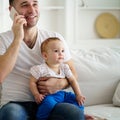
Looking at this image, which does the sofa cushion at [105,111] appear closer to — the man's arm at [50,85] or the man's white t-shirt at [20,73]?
the man's arm at [50,85]

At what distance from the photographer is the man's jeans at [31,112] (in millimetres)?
1487

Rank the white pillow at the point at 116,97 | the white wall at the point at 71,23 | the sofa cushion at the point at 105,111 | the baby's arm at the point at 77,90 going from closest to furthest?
1. the baby's arm at the point at 77,90
2. the sofa cushion at the point at 105,111
3. the white pillow at the point at 116,97
4. the white wall at the point at 71,23

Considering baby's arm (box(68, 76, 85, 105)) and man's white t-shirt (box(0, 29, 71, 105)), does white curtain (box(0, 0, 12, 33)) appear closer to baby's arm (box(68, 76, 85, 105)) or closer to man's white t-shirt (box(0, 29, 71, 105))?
man's white t-shirt (box(0, 29, 71, 105))

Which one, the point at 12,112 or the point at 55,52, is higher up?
the point at 55,52

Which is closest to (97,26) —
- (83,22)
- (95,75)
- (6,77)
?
(83,22)

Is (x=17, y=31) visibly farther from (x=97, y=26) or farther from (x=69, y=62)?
(x=97, y=26)

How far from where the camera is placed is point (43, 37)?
186 centimetres

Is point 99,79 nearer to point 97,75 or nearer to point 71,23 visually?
point 97,75

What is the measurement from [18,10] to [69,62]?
1.59 ft

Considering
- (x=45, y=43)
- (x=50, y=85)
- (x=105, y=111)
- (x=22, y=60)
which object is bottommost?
(x=105, y=111)

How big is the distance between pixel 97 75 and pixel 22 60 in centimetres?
65

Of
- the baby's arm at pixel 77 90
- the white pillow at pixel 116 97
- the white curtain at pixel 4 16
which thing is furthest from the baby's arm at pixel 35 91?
the white curtain at pixel 4 16

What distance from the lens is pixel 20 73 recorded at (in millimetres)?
1774

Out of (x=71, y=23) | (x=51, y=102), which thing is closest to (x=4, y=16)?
(x=71, y=23)
